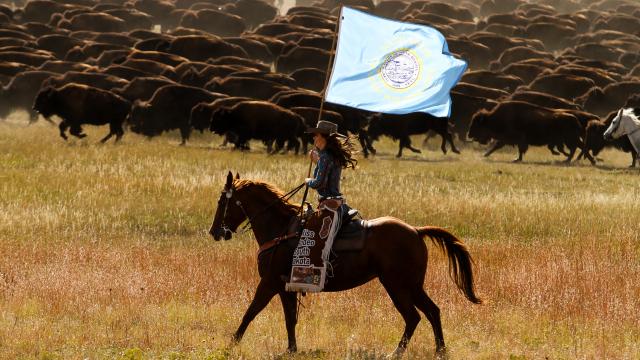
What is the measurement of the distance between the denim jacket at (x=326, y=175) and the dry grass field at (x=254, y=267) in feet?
4.53

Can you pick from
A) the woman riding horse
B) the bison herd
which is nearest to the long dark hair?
the woman riding horse

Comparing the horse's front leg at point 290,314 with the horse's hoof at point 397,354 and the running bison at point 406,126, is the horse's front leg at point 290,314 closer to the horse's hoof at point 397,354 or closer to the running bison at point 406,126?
the horse's hoof at point 397,354

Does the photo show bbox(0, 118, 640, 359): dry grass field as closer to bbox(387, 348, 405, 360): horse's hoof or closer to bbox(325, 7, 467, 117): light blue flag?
bbox(387, 348, 405, 360): horse's hoof

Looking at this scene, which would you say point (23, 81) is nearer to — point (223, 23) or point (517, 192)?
point (517, 192)

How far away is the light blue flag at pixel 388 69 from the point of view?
480 inches

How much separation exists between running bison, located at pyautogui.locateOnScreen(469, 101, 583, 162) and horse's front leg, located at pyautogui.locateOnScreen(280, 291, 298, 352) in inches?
976

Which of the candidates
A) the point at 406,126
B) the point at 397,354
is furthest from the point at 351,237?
the point at 406,126

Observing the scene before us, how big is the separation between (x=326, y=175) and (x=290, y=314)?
4.13ft

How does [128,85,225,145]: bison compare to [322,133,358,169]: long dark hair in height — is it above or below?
below

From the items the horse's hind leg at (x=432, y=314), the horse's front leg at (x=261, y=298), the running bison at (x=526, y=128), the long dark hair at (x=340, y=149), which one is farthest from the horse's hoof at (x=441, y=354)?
the running bison at (x=526, y=128)

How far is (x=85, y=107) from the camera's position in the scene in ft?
108

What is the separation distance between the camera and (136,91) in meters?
37.8

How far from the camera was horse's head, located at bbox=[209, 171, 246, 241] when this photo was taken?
380 inches

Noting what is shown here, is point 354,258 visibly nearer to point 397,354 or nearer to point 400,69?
point 397,354
